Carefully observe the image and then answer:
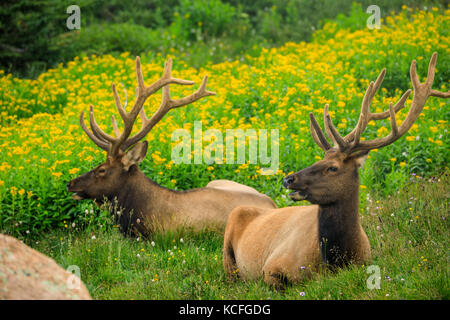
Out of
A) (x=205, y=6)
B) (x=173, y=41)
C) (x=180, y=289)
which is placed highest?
(x=205, y=6)

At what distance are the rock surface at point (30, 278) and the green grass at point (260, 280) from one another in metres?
1.44

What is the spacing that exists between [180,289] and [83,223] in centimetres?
285

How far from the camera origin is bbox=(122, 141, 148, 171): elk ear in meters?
7.40

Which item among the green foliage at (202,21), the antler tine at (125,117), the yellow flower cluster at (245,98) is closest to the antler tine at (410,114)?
the yellow flower cluster at (245,98)

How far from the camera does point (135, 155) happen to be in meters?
7.46

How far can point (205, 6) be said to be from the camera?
17750 millimetres

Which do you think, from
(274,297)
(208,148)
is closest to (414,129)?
(208,148)

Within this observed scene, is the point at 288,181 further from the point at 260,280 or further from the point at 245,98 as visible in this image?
the point at 245,98

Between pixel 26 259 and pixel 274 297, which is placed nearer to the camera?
pixel 26 259

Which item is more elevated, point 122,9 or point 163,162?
point 122,9

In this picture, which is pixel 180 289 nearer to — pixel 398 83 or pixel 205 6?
pixel 398 83

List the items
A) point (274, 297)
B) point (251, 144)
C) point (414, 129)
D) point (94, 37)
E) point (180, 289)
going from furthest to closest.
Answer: point (94, 37), point (251, 144), point (414, 129), point (180, 289), point (274, 297)

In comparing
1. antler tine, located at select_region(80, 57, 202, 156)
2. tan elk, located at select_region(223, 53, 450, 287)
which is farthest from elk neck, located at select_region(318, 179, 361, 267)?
antler tine, located at select_region(80, 57, 202, 156)

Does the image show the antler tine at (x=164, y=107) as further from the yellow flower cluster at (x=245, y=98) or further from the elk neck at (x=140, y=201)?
the yellow flower cluster at (x=245, y=98)
